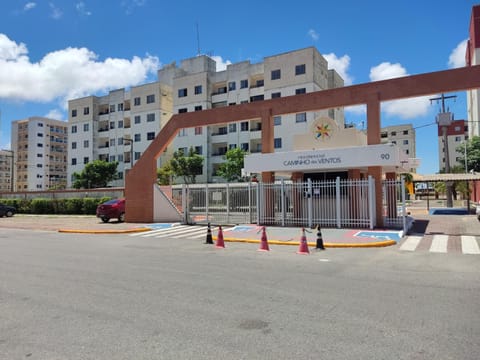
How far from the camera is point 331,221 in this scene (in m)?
18.5

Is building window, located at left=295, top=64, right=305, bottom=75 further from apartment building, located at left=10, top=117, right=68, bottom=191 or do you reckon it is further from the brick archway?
apartment building, located at left=10, top=117, right=68, bottom=191

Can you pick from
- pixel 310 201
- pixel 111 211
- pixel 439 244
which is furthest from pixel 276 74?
pixel 439 244

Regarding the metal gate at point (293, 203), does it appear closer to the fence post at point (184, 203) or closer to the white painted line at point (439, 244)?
the fence post at point (184, 203)

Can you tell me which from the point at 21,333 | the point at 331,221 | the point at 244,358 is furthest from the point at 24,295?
the point at 331,221

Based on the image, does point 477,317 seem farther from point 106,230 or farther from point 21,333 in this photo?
point 106,230

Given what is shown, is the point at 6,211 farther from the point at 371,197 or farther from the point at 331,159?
the point at 371,197

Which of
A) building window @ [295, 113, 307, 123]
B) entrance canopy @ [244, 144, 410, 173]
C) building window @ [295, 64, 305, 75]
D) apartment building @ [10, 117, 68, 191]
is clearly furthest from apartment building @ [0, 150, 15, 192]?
entrance canopy @ [244, 144, 410, 173]

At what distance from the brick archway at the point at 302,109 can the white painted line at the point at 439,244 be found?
10.1 feet

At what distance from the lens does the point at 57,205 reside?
1398 inches

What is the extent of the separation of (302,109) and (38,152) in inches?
3791

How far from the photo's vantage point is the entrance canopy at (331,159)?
55.6 ft

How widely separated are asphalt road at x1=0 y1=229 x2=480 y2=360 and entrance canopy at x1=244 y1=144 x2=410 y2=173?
7211 mm

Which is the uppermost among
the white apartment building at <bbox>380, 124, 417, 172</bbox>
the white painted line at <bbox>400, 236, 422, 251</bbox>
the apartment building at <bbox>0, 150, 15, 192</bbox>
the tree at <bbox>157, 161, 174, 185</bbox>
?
the white apartment building at <bbox>380, 124, 417, 172</bbox>

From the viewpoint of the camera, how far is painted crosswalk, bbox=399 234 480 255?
38.8 feet
